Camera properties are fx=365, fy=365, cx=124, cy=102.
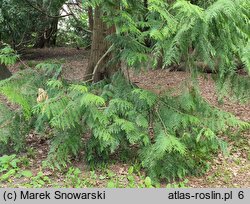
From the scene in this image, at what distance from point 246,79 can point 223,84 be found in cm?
37

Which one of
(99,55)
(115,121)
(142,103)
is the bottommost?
(115,121)

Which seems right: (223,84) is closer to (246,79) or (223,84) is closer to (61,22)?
(246,79)

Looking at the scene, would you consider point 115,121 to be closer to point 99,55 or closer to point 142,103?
point 142,103

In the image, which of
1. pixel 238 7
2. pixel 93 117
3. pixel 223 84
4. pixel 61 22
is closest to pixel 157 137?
pixel 93 117

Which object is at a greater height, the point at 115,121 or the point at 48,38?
the point at 48,38

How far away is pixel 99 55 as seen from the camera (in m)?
6.19

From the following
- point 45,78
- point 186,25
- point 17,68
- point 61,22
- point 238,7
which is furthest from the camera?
point 61,22

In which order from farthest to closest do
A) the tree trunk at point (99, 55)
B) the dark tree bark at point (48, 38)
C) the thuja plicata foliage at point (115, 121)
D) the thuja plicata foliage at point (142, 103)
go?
the dark tree bark at point (48, 38), the tree trunk at point (99, 55), the thuja plicata foliage at point (115, 121), the thuja plicata foliage at point (142, 103)

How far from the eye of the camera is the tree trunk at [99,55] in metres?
5.91

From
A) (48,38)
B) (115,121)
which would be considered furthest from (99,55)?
(48,38)

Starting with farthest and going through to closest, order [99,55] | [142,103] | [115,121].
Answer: [99,55]
[142,103]
[115,121]

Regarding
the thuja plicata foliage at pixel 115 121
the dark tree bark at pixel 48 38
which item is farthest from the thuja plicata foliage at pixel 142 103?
the dark tree bark at pixel 48 38

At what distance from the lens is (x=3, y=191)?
398cm

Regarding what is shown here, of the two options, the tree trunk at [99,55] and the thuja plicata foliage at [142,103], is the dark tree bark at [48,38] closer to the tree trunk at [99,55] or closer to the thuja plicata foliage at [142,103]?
the tree trunk at [99,55]
